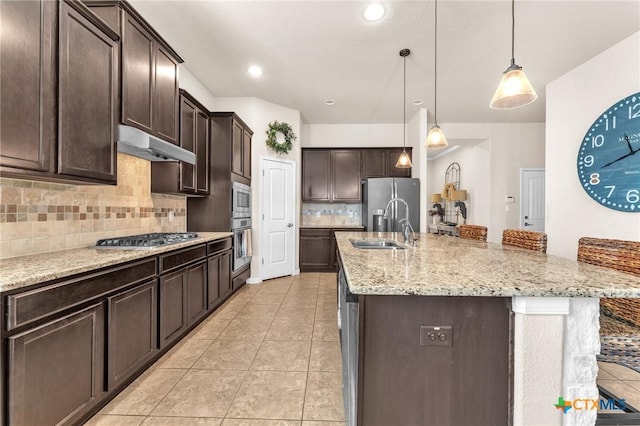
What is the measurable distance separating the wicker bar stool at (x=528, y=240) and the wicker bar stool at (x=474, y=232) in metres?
0.22

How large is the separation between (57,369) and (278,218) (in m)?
3.46

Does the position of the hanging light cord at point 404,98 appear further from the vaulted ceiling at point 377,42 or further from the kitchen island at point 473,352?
the kitchen island at point 473,352

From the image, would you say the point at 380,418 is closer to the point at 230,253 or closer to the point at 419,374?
the point at 419,374

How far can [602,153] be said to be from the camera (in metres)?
2.99

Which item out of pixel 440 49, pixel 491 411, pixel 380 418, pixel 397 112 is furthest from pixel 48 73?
pixel 397 112

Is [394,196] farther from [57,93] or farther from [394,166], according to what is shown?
[57,93]

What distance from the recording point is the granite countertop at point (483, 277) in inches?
37.0

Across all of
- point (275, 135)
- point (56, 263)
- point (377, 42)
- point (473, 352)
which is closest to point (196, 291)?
point (56, 263)

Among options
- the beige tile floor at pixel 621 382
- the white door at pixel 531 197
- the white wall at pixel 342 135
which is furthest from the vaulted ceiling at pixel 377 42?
the beige tile floor at pixel 621 382

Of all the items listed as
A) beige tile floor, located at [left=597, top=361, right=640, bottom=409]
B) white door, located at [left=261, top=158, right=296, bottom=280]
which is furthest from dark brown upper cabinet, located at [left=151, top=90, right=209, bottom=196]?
beige tile floor, located at [left=597, top=361, right=640, bottom=409]

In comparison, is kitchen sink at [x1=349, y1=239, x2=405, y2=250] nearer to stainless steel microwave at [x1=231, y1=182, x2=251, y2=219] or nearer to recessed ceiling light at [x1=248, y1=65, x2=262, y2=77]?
stainless steel microwave at [x1=231, y1=182, x2=251, y2=219]

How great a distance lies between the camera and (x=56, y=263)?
1.46 metres

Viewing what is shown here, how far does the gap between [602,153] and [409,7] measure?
2572 millimetres

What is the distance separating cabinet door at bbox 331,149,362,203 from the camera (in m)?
5.39
